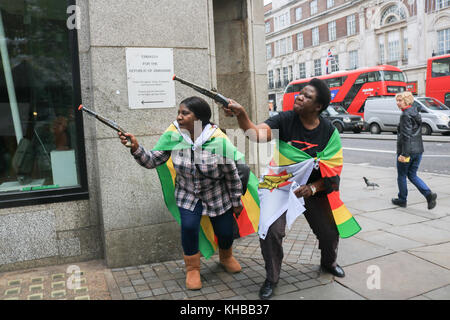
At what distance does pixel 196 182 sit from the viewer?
3553mm

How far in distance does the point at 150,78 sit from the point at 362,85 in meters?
24.8

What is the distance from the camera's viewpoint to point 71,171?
4430 millimetres

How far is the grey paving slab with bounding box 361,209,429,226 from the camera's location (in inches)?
220

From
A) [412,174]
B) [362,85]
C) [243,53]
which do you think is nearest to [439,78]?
[362,85]

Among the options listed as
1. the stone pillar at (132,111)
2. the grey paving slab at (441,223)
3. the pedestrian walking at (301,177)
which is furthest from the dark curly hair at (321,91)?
the grey paving slab at (441,223)

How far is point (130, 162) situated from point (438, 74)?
24.3 m

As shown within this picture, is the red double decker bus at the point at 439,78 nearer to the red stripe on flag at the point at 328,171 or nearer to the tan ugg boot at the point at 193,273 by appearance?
the red stripe on flag at the point at 328,171

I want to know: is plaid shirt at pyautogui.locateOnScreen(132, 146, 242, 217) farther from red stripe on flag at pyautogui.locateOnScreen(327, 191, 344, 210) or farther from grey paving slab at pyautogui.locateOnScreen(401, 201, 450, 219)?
grey paving slab at pyautogui.locateOnScreen(401, 201, 450, 219)

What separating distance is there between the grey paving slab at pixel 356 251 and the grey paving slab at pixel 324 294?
0.61 m

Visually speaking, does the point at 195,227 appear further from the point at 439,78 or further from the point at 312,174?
the point at 439,78

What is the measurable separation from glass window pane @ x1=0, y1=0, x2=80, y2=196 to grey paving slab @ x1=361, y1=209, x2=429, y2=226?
4.12 meters

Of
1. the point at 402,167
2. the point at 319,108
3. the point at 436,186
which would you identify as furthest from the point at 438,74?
the point at 319,108

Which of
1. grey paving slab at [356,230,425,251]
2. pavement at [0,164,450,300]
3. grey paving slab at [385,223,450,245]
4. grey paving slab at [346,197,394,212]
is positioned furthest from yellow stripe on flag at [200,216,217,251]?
grey paving slab at [346,197,394,212]

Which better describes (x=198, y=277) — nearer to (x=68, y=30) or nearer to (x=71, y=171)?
(x=71, y=171)
